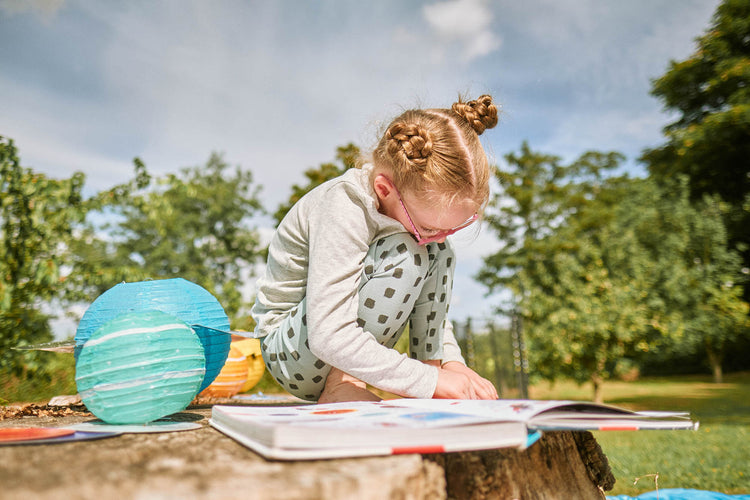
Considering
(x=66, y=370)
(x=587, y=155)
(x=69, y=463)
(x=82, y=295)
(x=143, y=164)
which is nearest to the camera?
(x=69, y=463)

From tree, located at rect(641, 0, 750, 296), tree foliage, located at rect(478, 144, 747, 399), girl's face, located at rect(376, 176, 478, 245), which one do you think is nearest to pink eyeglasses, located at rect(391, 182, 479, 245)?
girl's face, located at rect(376, 176, 478, 245)

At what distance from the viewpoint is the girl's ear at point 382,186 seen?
155 centimetres

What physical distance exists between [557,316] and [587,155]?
42.5ft

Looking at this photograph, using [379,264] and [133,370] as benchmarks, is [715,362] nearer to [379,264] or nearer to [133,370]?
[379,264]

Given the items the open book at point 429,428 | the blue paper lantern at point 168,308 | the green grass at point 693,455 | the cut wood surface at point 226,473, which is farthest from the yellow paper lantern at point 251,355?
the green grass at point 693,455

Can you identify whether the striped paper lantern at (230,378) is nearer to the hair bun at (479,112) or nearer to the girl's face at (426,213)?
the girl's face at (426,213)

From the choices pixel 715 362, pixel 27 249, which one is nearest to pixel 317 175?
pixel 27 249

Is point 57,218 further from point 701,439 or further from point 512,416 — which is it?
point 701,439

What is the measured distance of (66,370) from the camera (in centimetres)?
432

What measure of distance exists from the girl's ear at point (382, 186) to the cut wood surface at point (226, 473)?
2.80ft

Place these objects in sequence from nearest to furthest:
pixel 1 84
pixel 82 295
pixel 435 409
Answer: pixel 435 409
pixel 82 295
pixel 1 84

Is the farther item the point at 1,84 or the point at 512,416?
the point at 1,84

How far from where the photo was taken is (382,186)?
1561 millimetres

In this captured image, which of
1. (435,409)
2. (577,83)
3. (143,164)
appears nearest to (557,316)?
(577,83)
